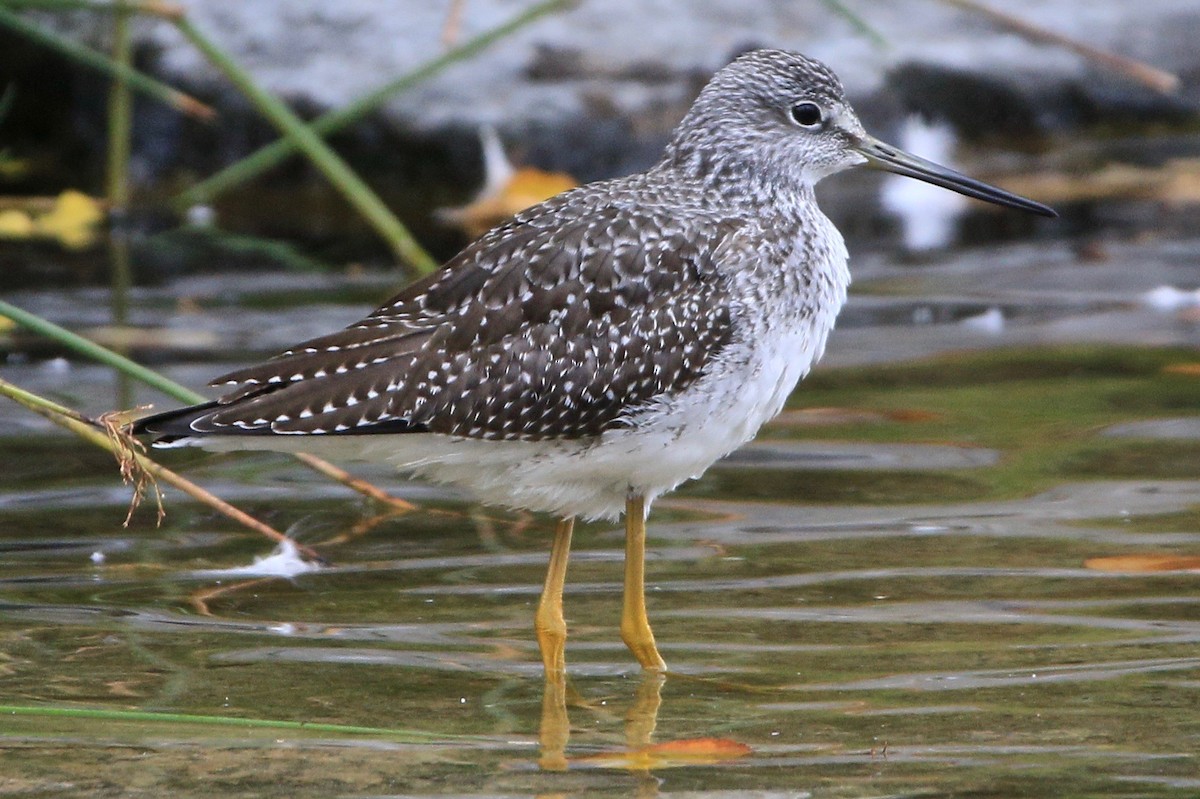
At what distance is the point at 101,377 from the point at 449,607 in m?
3.65

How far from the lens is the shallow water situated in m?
4.83

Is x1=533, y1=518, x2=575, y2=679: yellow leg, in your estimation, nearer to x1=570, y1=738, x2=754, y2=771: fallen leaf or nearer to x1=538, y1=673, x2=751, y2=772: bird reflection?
x1=538, y1=673, x2=751, y2=772: bird reflection

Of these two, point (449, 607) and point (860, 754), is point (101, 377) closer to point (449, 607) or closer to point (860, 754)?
point (449, 607)

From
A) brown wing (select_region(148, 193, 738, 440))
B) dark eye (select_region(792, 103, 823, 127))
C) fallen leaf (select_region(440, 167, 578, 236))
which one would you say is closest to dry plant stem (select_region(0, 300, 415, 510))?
brown wing (select_region(148, 193, 738, 440))

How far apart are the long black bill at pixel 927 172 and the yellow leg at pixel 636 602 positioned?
173cm

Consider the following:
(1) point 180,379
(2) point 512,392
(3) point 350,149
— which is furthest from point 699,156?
(3) point 350,149

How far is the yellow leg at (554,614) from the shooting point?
5.83 metres

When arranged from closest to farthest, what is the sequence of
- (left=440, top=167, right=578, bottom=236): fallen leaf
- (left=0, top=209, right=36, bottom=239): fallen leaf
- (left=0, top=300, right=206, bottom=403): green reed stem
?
(left=0, top=300, right=206, bottom=403): green reed stem → (left=0, top=209, right=36, bottom=239): fallen leaf → (left=440, top=167, right=578, bottom=236): fallen leaf

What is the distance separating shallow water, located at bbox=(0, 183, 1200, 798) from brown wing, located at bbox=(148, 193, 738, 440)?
74 cm

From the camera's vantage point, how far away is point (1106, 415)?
332 inches

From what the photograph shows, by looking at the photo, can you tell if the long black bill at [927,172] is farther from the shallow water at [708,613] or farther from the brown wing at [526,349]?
the shallow water at [708,613]

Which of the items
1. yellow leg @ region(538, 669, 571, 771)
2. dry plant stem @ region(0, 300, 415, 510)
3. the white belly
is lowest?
yellow leg @ region(538, 669, 571, 771)

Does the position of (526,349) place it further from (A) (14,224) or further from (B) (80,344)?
(A) (14,224)

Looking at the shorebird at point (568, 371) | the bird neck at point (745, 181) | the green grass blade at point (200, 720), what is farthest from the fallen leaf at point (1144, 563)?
the green grass blade at point (200, 720)
